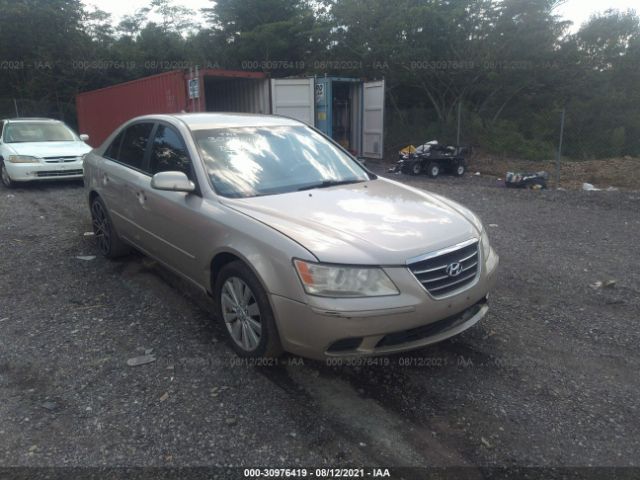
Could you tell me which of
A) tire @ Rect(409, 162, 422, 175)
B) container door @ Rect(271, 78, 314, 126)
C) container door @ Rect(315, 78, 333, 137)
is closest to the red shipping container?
container door @ Rect(271, 78, 314, 126)

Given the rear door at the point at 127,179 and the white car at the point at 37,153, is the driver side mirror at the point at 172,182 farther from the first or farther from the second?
the white car at the point at 37,153

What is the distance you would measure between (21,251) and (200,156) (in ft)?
11.2

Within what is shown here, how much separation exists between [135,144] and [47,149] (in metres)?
6.64

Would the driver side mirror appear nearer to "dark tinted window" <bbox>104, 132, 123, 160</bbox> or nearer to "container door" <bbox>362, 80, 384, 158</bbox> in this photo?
"dark tinted window" <bbox>104, 132, 123, 160</bbox>

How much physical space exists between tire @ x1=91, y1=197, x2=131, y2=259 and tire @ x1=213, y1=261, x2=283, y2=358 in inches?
88.3

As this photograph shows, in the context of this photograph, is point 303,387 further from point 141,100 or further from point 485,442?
point 141,100

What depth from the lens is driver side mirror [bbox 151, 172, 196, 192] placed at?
3.56 meters

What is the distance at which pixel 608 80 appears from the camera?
63.2 ft

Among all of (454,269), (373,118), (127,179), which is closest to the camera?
(454,269)

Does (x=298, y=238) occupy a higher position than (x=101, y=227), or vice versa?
(x=298, y=238)

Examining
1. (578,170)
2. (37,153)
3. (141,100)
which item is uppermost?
(141,100)

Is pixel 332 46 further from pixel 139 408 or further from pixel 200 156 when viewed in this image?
pixel 139 408

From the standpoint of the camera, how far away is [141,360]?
11.2 feet

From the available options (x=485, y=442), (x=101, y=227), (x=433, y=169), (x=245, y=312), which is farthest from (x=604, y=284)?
(x=433, y=169)
